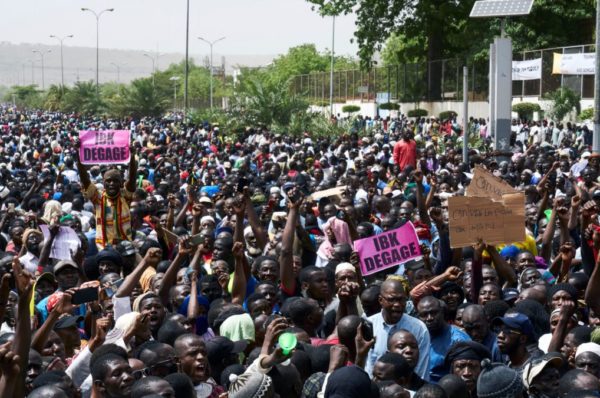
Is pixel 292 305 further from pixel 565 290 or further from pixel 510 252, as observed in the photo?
pixel 510 252

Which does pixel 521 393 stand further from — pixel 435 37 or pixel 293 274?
pixel 435 37

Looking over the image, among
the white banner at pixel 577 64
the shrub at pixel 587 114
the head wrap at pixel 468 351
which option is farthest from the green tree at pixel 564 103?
the head wrap at pixel 468 351

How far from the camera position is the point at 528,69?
34.8 m

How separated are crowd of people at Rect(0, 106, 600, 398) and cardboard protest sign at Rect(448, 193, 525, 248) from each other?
0.10 meters

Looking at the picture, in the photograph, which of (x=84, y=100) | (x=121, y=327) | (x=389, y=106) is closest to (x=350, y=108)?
(x=389, y=106)

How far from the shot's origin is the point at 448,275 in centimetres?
725

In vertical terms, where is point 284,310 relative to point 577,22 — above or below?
below

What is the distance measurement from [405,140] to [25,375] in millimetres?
13757

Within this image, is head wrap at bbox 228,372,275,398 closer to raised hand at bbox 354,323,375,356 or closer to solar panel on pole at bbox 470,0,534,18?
raised hand at bbox 354,323,375,356

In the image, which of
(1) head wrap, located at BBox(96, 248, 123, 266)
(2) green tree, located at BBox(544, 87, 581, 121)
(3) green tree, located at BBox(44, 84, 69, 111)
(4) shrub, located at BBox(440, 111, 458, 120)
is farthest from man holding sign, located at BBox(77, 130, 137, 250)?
(3) green tree, located at BBox(44, 84, 69, 111)

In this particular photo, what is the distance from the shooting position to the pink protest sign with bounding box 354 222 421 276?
841 cm

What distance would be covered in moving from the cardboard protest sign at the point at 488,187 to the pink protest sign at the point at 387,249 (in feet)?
2.01

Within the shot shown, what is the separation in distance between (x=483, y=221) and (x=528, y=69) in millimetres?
27602

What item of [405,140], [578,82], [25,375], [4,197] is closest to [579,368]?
[25,375]
